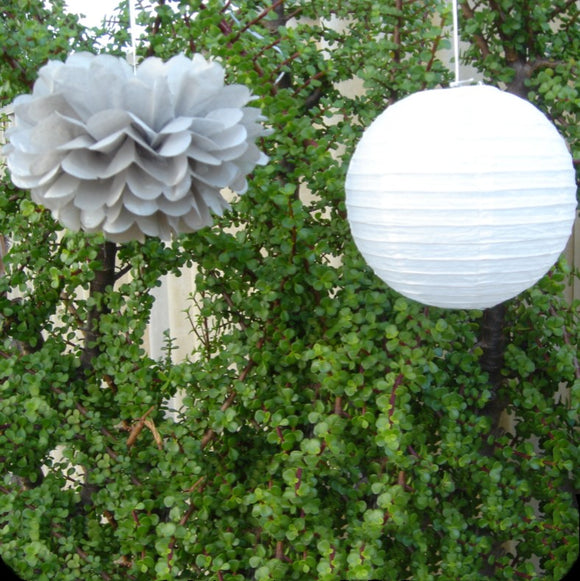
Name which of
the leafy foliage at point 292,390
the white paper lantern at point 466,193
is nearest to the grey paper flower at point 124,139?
the white paper lantern at point 466,193

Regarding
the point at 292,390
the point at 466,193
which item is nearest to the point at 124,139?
the point at 466,193

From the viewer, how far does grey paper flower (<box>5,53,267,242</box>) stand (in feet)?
2.36

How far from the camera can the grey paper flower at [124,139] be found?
2.36ft

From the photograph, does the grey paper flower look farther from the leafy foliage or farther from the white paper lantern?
the leafy foliage

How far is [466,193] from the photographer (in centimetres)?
73

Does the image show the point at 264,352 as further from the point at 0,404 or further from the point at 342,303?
the point at 0,404

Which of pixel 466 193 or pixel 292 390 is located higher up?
pixel 466 193

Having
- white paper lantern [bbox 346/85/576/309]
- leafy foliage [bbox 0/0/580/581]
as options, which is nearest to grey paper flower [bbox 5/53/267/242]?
white paper lantern [bbox 346/85/576/309]

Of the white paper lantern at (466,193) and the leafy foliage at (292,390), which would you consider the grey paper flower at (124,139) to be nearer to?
the white paper lantern at (466,193)

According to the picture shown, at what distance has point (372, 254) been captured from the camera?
2.74 ft

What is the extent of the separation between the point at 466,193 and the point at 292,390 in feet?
1.58

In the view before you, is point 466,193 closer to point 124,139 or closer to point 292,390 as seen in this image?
point 124,139

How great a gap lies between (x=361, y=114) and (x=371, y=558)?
0.67 metres

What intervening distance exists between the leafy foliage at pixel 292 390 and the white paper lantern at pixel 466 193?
259 mm
